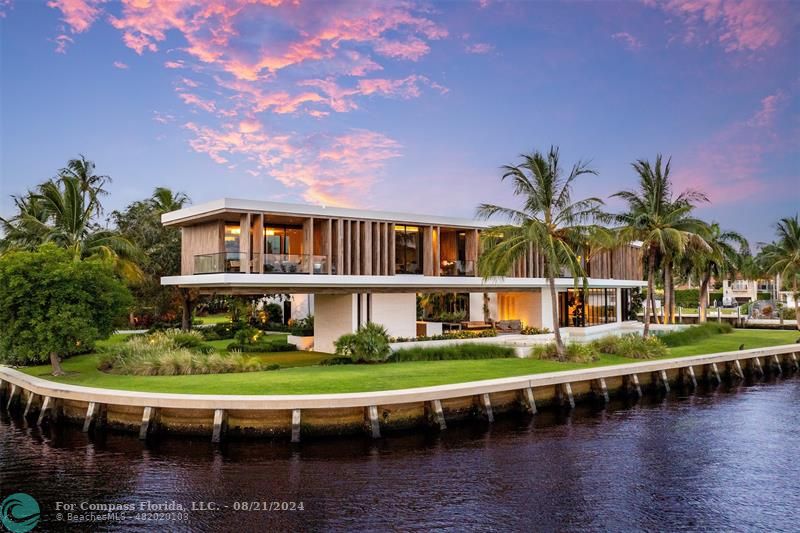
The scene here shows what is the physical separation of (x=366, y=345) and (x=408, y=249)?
24.0 ft

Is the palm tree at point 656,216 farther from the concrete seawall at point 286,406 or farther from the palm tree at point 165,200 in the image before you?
the palm tree at point 165,200

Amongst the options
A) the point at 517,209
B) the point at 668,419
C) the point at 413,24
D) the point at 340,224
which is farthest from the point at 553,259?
the point at 413,24

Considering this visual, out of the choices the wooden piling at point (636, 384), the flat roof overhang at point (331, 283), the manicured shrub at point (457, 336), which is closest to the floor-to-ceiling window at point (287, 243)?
the flat roof overhang at point (331, 283)

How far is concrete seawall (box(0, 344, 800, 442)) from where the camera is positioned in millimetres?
14844

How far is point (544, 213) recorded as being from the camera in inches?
949

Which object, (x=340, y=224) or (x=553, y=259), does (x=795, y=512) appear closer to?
(x=553, y=259)

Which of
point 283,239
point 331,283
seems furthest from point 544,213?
point 283,239

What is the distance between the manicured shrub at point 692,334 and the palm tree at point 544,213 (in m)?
11.0

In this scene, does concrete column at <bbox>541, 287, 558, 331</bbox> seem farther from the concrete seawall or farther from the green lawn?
the concrete seawall

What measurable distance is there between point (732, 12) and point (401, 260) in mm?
19130

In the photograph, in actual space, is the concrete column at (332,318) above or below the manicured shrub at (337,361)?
above

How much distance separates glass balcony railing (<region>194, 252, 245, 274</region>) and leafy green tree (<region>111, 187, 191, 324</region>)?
516 inches

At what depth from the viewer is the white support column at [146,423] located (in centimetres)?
1480

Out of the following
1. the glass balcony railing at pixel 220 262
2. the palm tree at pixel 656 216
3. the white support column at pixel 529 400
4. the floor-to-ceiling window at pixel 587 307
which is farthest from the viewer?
the floor-to-ceiling window at pixel 587 307
